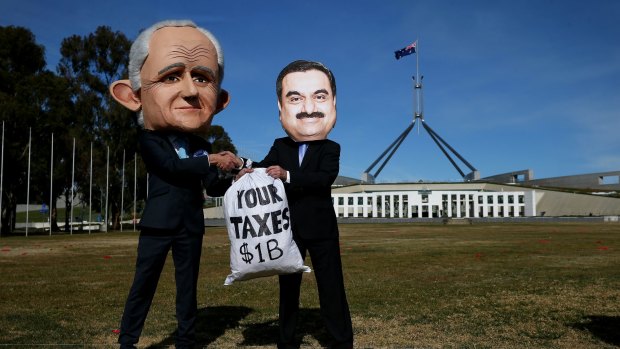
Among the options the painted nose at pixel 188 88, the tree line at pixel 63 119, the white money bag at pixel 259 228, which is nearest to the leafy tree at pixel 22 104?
the tree line at pixel 63 119

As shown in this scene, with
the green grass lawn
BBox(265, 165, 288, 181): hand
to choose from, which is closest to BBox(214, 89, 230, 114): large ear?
BBox(265, 165, 288, 181): hand

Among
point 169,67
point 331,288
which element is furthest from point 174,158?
point 331,288

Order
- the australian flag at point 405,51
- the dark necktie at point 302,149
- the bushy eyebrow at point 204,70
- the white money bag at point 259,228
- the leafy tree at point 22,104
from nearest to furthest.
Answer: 1. the white money bag at point 259,228
2. the bushy eyebrow at point 204,70
3. the dark necktie at point 302,149
4. the leafy tree at point 22,104
5. the australian flag at point 405,51

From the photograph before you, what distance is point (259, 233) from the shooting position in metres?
4.09

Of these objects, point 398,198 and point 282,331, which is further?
point 398,198

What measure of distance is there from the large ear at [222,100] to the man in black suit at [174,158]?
311mm

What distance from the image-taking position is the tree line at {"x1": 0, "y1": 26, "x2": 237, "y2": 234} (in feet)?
111

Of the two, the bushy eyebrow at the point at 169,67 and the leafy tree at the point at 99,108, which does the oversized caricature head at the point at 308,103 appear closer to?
the bushy eyebrow at the point at 169,67

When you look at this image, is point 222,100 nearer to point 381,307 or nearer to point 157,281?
point 157,281

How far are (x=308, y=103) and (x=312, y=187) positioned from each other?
763 mm

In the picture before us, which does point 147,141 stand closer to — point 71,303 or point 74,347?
point 74,347

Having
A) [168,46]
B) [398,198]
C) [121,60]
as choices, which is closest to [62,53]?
[121,60]

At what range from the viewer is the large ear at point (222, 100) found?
4.97 m

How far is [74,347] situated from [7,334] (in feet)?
3.55
